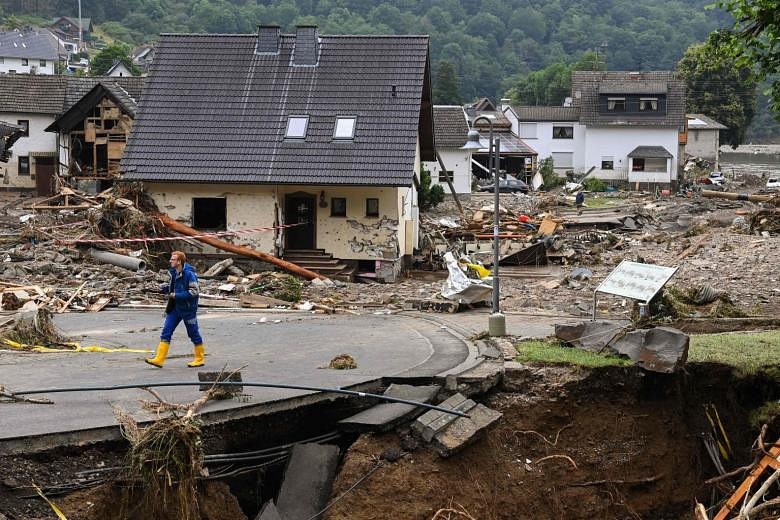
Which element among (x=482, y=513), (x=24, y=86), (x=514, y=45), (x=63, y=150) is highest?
(x=514, y=45)

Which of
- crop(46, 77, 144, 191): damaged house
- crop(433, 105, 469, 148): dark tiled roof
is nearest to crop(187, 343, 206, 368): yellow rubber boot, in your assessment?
crop(46, 77, 144, 191): damaged house

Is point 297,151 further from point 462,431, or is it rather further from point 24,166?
point 24,166

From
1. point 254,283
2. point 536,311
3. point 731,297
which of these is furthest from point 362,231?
point 731,297

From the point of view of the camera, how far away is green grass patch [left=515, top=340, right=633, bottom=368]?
13.6m

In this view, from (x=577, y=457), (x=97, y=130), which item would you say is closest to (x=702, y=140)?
(x=97, y=130)

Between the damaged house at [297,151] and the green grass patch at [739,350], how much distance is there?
1473 centimetres

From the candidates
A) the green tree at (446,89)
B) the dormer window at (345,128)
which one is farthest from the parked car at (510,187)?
the green tree at (446,89)

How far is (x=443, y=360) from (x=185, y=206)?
18.1 m

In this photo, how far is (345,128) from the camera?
31203mm

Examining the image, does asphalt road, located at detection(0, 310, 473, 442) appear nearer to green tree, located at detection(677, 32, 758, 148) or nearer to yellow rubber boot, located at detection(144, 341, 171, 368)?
yellow rubber boot, located at detection(144, 341, 171, 368)

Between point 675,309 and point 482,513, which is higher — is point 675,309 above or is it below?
above

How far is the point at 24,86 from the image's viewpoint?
2221 inches

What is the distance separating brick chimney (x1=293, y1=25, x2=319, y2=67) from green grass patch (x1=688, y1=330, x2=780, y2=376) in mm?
20082

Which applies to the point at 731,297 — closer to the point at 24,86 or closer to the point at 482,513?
the point at 482,513
